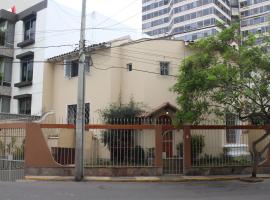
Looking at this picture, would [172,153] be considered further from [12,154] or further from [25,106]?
[25,106]

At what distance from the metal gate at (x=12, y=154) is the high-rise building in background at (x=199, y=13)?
51483 mm

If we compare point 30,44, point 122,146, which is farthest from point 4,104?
point 122,146

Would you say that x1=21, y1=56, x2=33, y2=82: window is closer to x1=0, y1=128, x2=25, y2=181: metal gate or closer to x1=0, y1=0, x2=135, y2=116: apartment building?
x1=0, y1=0, x2=135, y2=116: apartment building

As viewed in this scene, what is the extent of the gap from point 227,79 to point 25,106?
687 inches

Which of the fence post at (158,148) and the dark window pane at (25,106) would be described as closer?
the fence post at (158,148)

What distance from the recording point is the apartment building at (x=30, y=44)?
27.9m

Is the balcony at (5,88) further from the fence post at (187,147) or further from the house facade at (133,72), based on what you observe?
the fence post at (187,147)

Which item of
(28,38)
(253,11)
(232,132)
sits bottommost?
(232,132)

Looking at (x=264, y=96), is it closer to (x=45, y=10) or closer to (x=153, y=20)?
(x=45, y=10)

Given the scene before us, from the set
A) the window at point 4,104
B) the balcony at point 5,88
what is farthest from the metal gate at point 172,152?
the window at point 4,104

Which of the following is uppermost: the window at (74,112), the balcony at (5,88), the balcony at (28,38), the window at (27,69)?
the balcony at (28,38)

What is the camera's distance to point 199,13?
7694 cm

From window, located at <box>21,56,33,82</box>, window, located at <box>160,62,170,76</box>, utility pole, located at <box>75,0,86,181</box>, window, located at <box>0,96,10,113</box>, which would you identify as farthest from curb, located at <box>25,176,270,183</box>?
window, located at <box>0,96,10,113</box>

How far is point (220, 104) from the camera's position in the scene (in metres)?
17.4
